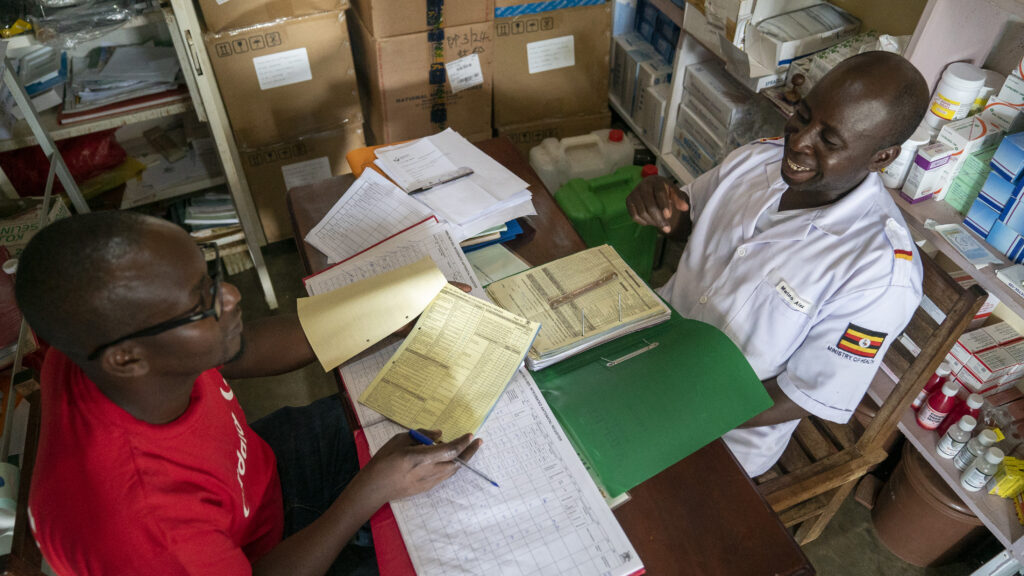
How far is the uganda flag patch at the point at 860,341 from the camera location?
1159 millimetres

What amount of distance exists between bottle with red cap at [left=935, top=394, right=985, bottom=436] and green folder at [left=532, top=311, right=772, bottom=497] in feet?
2.85

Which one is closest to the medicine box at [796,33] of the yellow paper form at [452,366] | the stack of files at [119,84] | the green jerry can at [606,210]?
the green jerry can at [606,210]

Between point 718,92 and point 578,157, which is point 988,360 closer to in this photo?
point 718,92

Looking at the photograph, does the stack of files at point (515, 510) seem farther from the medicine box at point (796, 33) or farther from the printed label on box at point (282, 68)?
the printed label on box at point (282, 68)

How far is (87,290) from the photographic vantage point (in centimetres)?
79

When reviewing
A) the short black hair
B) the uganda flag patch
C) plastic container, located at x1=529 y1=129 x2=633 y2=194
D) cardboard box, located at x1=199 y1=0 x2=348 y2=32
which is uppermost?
the short black hair

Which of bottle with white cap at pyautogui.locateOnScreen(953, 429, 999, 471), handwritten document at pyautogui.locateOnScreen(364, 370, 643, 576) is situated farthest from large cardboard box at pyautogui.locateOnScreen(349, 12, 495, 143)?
bottle with white cap at pyautogui.locateOnScreen(953, 429, 999, 471)

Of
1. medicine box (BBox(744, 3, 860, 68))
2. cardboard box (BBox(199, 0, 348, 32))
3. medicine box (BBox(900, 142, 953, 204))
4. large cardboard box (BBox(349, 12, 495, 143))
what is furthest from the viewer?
large cardboard box (BBox(349, 12, 495, 143))

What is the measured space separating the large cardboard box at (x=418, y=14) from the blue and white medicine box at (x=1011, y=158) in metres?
1.67

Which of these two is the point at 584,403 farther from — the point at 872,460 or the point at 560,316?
the point at 872,460

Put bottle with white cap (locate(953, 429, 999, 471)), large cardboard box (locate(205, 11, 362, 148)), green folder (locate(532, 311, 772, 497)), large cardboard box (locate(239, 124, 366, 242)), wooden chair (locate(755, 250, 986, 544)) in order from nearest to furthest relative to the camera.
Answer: green folder (locate(532, 311, 772, 497)) → wooden chair (locate(755, 250, 986, 544)) → bottle with white cap (locate(953, 429, 999, 471)) → large cardboard box (locate(205, 11, 362, 148)) → large cardboard box (locate(239, 124, 366, 242))

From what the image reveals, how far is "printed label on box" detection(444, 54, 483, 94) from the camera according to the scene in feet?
8.07

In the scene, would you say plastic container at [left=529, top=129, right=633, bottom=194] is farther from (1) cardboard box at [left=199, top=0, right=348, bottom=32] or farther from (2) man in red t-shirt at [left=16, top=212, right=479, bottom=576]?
(2) man in red t-shirt at [left=16, top=212, right=479, bottom=576]

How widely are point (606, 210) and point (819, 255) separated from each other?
1001 millimetres
